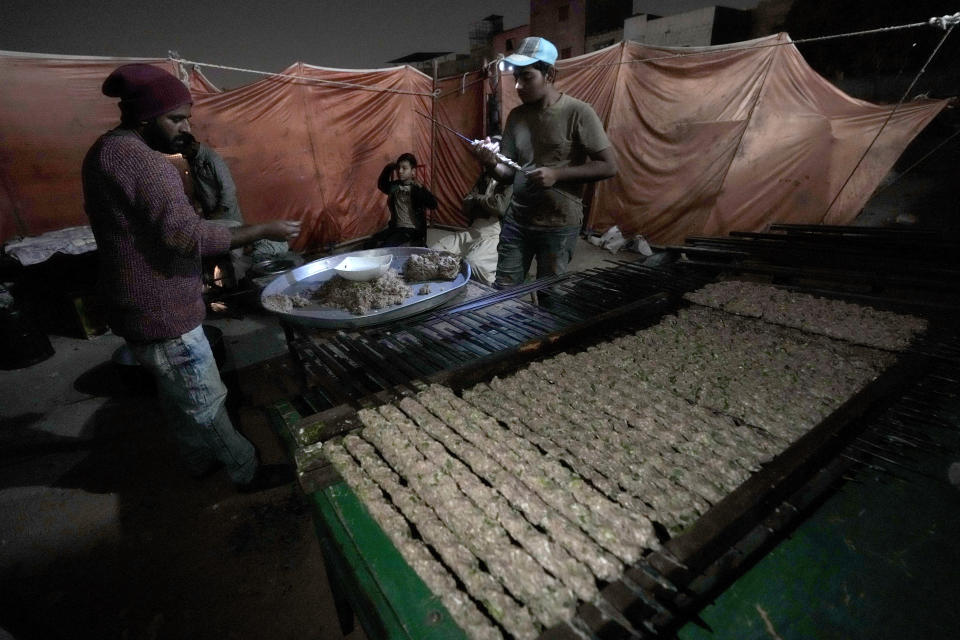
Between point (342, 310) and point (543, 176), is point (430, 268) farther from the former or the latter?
point (543, 176)

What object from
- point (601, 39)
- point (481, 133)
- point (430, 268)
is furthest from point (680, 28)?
point (430, 268)

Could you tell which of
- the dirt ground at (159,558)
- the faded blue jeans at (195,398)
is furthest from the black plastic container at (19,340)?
the faded blue jeans at (195,398)

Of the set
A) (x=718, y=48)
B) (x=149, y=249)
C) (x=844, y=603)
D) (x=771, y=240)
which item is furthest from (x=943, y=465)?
(x=718, y=48)

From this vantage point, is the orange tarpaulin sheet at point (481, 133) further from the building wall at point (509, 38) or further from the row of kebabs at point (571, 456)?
the building wall at point (509, 38)

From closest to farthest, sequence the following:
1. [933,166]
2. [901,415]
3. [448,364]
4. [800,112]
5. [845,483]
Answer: [845,483]
[901,415]
[448,364]
[800,112]
[933,166]

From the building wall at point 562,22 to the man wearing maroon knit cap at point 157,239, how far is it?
35243 millimetres

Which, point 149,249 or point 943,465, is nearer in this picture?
point 943,465

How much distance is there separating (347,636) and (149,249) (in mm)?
2690

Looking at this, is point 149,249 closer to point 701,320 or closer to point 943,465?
point 701,320

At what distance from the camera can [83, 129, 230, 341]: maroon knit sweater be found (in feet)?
7.63

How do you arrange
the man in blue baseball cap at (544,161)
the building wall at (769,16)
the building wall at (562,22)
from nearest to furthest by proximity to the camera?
1. the man in blue baseball cap at (544,161)
2. the building wall at (769,16)
3. the building wall at (562,22)

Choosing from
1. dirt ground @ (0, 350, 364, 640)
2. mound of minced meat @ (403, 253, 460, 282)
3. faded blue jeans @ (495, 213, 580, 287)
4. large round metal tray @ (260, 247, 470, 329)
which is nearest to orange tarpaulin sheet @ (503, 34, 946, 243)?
faded blue jeans @ (495, 213, 580, 287)

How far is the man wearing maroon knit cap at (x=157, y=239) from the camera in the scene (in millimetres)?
2344

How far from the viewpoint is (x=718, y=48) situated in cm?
766
